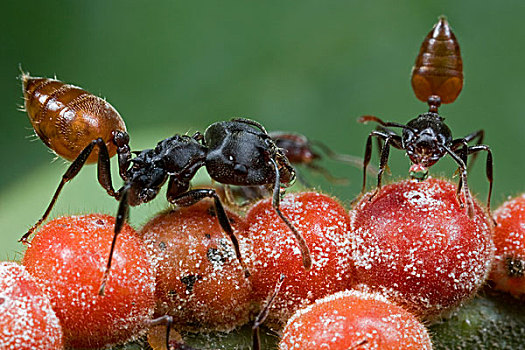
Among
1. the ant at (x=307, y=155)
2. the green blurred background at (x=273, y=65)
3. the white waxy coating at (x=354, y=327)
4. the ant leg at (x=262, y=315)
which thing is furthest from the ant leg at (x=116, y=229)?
the green blurred background at (x=273, y=65)

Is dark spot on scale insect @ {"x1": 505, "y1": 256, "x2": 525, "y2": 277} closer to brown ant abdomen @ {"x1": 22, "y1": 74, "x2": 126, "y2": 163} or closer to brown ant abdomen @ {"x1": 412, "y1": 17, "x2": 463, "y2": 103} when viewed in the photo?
brown ant abdomen @ {"x1": 412, "y1": 17, "x2": 463, "y2": 103}

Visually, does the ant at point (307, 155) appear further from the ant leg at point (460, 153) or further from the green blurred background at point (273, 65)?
the ant leg at point (460, 153)

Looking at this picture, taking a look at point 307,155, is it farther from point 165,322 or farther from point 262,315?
point 165,322

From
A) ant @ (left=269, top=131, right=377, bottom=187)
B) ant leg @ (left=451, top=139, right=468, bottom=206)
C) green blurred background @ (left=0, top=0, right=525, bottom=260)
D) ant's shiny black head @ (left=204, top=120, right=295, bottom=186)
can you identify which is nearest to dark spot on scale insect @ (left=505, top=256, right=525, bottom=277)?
ant leg @ (left=451, top=139, right=468, bottom=206)

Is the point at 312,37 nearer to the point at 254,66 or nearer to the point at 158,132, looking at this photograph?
the point at 254,66

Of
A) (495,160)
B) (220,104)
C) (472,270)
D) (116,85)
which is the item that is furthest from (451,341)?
(116,85)

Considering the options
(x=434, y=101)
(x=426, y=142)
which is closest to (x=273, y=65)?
(x=434, y=101)
